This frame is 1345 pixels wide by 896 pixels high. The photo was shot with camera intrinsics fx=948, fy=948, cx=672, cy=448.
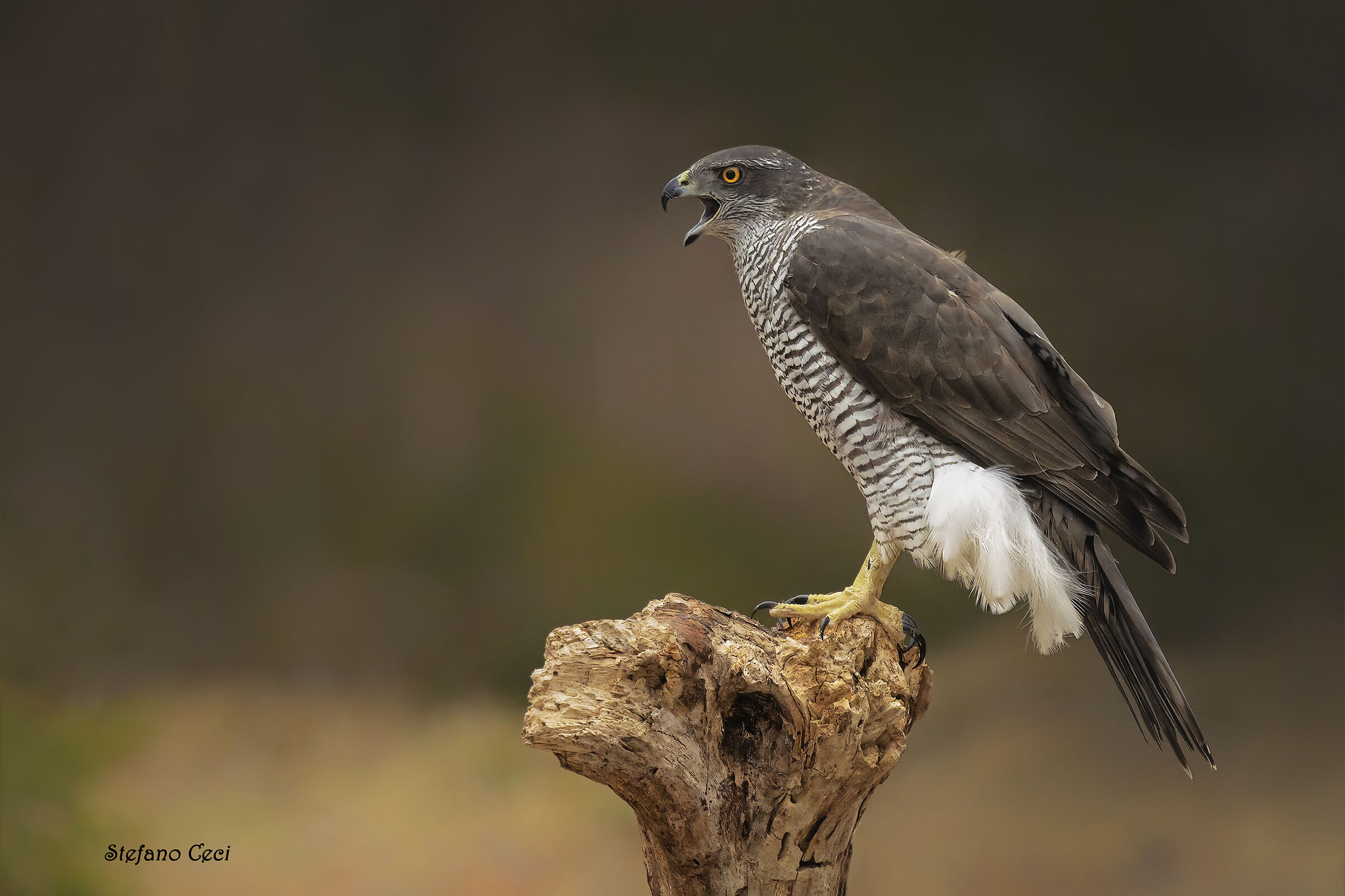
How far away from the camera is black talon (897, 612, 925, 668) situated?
107 inches

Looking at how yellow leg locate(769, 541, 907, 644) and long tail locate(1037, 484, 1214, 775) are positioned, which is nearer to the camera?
long tail locate(1037, 484, 1214, 775)

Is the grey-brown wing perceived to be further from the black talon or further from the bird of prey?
the black talon

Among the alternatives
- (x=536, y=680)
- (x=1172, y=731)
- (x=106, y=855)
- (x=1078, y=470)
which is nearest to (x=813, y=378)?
(x=1078, y=470)

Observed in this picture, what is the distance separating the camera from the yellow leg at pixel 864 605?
8.95 feet

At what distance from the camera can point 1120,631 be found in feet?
8.60

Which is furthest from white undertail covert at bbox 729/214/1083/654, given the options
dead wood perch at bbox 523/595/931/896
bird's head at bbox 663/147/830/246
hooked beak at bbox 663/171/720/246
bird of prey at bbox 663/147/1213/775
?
dead wood perch at bbox 523/595/931/896

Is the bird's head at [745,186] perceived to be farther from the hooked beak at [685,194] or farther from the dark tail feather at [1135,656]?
the dark tail feather at [1135,656]

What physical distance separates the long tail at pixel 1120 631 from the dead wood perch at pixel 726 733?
57 cm

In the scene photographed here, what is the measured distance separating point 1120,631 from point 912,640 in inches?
22.0

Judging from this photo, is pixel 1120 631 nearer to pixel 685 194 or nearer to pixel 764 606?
pixel 764 606

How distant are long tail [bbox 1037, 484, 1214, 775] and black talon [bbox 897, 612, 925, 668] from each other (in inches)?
17.7

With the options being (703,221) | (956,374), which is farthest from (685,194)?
(956,374)

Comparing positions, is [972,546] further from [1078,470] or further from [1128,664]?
[1128,664]

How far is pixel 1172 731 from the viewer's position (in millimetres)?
2588
